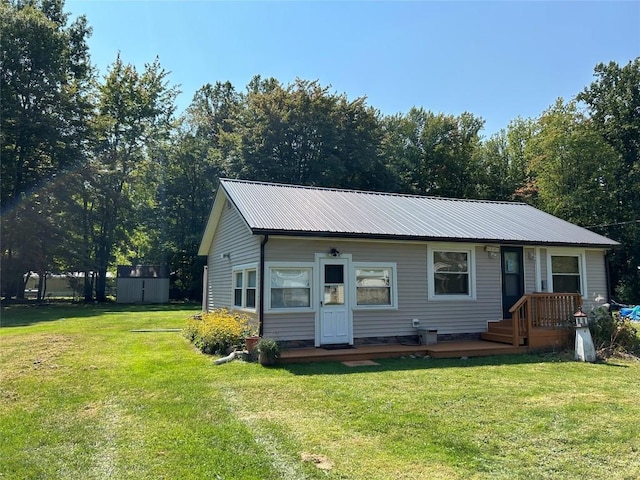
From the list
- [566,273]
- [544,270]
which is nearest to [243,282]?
[544,270]

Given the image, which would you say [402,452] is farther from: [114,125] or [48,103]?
[114,125]

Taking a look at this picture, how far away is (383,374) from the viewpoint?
789 centimetres

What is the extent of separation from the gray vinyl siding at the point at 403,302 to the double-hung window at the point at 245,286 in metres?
1.20

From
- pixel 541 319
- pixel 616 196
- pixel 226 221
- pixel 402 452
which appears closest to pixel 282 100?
pixel 226 221

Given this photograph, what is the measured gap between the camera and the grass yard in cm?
400

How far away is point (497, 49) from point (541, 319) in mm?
7979

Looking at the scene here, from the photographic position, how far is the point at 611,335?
34.1 feet

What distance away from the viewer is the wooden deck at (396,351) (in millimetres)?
9055

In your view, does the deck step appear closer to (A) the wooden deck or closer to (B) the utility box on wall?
(A) the wooden deck

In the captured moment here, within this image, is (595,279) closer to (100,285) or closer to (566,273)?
(566,273)

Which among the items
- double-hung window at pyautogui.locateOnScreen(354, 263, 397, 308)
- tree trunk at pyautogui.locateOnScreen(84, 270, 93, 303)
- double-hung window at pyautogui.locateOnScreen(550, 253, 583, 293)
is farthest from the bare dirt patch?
tree trunk at pyautogui.locateOnScreen(84, 270, 93, 303)

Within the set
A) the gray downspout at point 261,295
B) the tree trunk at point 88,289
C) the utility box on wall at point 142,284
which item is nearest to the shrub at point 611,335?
the gray downspout at point 261,295

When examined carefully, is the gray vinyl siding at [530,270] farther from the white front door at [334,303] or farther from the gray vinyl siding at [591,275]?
the white front door at [334,303]

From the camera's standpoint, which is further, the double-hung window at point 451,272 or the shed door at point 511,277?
the shed door at point 511,277
